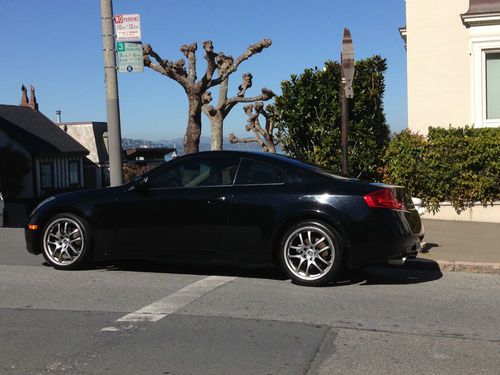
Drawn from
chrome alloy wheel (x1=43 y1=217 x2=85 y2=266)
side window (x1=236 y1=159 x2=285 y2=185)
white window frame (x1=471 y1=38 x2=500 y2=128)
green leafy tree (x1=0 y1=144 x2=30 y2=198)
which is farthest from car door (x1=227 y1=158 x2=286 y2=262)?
green leafy tree (x1=0 y1=144 x2=30 y2=198)

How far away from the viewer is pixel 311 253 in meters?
6.64

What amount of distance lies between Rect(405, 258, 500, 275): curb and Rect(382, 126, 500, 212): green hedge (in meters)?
4.12

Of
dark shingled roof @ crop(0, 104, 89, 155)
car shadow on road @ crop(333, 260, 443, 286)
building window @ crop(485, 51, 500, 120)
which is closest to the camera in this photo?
car shadow on road @ crop(333, 260, 443, 286)

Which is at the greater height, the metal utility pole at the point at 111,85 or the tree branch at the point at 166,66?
the tree branch at the point at 166,66

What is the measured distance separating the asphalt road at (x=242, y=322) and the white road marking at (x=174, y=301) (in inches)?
0.4

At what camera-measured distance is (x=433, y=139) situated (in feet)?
39.1

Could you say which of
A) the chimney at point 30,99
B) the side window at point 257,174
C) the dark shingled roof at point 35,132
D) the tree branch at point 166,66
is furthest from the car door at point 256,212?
the chimney at point 30,99

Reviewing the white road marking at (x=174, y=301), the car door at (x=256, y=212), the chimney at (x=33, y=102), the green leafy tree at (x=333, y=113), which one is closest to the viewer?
the white road marking at (x=174, y=301)

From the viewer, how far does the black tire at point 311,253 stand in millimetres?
6531

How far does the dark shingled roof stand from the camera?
132ft

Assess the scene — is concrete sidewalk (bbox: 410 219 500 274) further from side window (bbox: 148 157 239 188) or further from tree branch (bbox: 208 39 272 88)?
tree branch (bbox: 208 39 272 88)

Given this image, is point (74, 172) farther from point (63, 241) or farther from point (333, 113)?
point (63, 241)

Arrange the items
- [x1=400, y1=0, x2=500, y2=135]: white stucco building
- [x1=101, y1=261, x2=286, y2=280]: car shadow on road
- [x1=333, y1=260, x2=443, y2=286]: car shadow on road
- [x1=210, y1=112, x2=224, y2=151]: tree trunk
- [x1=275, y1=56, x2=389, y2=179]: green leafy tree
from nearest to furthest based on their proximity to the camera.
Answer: [x1=333, y1=260, x2=443, y2=286]: car shadow on road
[x1=101, y1=261, x2=286, y2=280]: car shadow on road
[x1=275, y1=56, x2=389, y2=179]: green leafy tree
[x1=400, y1=0, x2=500, y2=135]: white stucco building
[x1=210, y1=112, x2=224, y2=151]: tree trunk

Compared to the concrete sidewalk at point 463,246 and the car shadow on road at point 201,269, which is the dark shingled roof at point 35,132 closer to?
the concrete sidewalk at point 463,246
